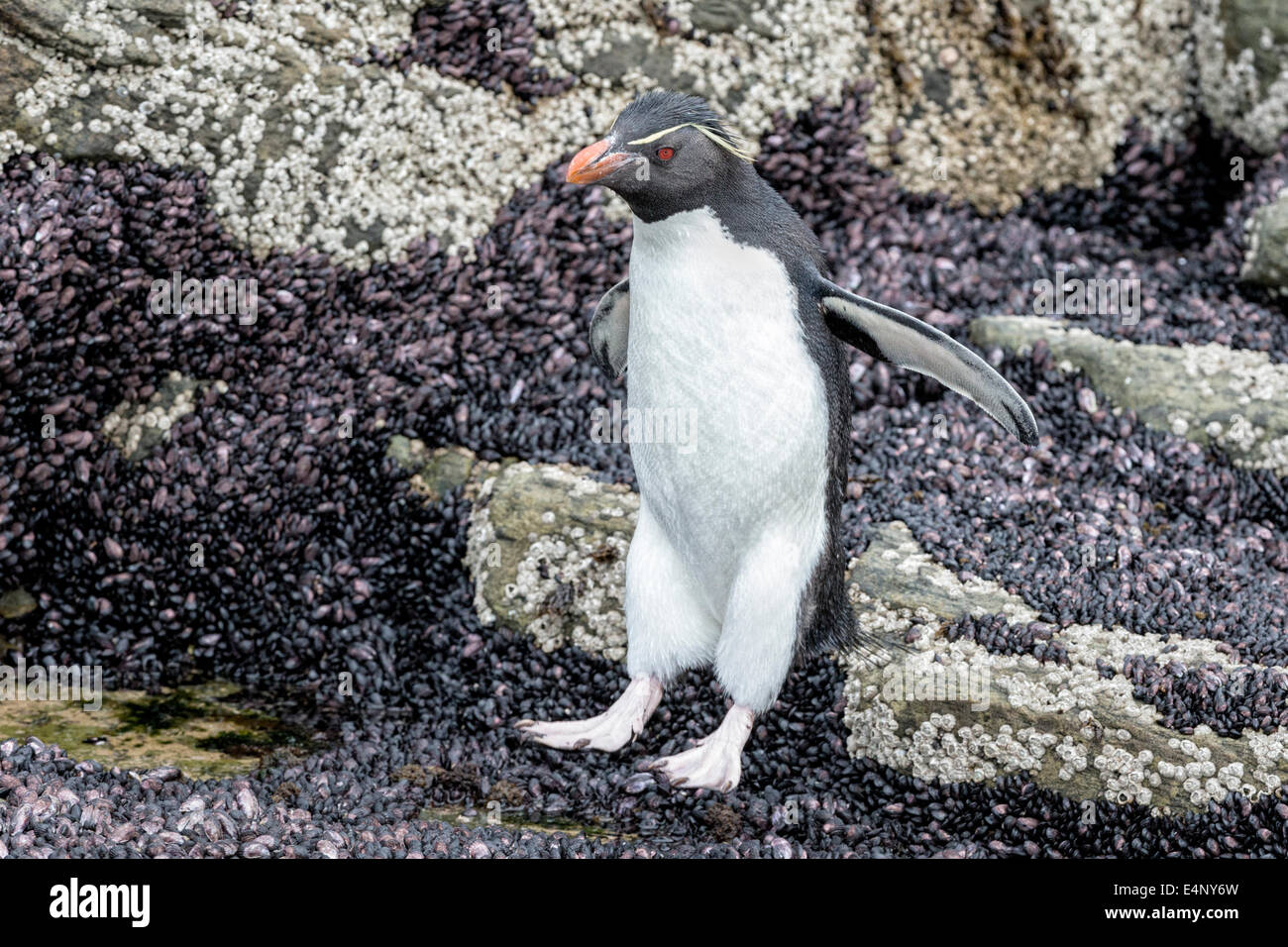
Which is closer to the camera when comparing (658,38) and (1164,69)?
(658,38)

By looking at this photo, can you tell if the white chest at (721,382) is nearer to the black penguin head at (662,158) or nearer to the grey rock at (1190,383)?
the black penguin head at (662,158)

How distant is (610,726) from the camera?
18.5 ft

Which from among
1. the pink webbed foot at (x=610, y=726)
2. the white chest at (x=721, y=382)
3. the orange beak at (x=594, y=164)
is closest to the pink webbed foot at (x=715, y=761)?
the pink webbed foot at (x=610, y=726)

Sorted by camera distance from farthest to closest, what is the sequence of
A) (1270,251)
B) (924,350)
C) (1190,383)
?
(1270,251)
(1190,383)
(924,350)

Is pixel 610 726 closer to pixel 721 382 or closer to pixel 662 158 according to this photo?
pixel 721 382

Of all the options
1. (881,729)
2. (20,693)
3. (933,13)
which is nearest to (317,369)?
(20,693)

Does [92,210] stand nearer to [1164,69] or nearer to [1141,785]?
[1141,785]

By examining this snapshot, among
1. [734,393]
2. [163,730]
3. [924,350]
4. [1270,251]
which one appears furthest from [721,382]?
[1270,251]

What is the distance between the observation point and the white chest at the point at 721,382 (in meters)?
4.89

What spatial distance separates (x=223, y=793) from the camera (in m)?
5.08

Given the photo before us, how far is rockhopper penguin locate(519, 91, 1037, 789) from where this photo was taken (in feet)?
15.9

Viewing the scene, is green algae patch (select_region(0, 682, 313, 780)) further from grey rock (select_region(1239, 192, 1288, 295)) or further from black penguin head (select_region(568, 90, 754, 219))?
grey rock (select_region(1239, 192, 1288, 295))

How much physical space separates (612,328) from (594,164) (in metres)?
1.13

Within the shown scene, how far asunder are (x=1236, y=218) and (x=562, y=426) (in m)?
4.68
